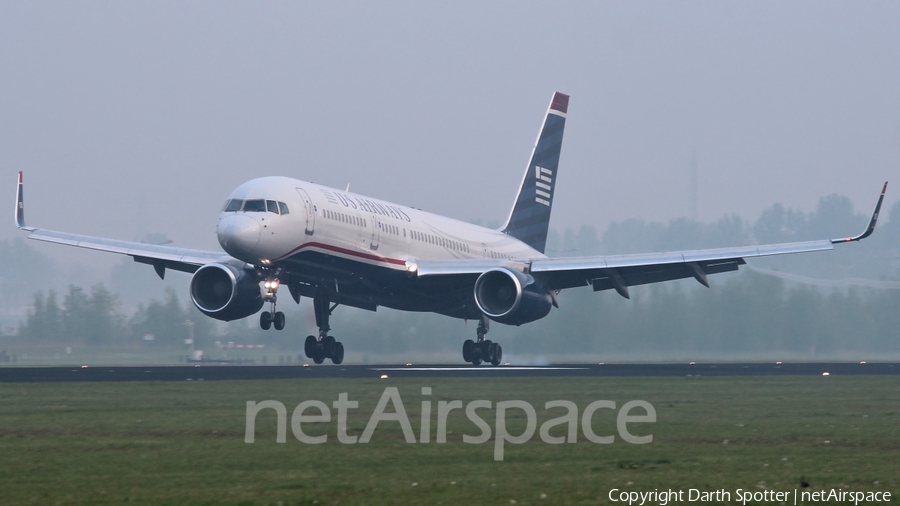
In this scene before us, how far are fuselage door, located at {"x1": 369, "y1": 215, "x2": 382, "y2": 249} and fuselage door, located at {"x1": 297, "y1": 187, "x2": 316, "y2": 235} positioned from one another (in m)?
2.56

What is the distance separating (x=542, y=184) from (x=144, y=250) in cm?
1647

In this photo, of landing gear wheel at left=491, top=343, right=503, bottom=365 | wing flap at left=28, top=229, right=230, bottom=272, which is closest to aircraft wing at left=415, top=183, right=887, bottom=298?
landing gear wheel at left=491, top=343, right=503, bottom=365

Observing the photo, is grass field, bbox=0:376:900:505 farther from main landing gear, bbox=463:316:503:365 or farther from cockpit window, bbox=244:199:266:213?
Answer: main landing gear, bbox=463:316:503:365

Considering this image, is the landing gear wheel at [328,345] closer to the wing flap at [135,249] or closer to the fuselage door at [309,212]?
the wing flap at [135,249]

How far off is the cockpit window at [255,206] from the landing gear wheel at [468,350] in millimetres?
10369

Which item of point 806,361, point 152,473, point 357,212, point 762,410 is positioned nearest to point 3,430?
point 152,473

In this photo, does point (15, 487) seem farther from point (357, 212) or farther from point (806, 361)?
point (806, 361)

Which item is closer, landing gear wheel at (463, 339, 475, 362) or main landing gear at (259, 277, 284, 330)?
main landing gear at (259, 277, 284, 330)

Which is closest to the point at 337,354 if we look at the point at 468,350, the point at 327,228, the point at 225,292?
the point at 468,350

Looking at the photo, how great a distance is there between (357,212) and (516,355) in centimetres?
1167

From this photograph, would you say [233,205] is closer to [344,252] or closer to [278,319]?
[278,319]

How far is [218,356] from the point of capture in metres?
44.3

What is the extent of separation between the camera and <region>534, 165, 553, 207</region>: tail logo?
4520cm

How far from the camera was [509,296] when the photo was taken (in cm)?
3362
